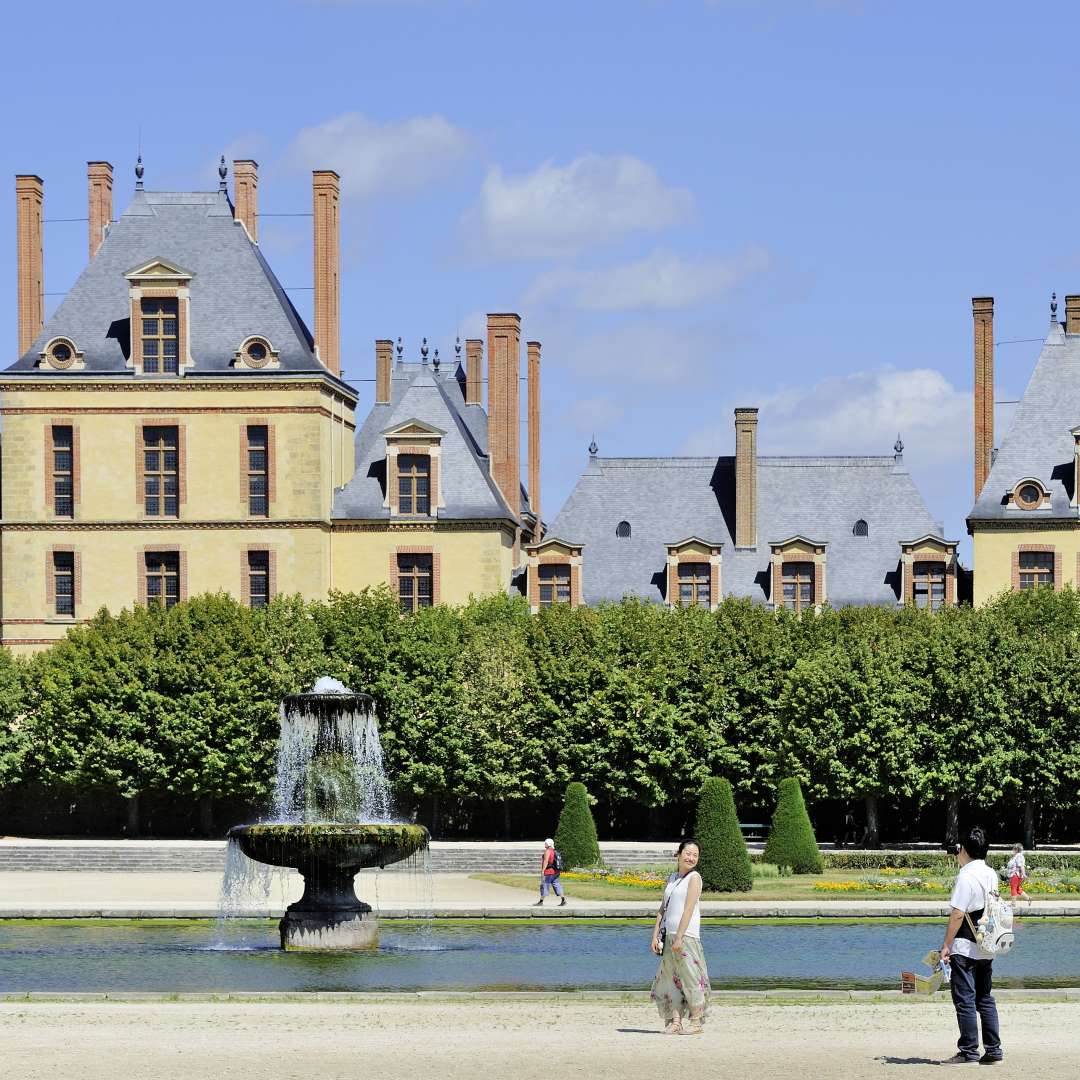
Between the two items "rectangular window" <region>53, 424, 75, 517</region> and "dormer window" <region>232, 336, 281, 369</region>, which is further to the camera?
"rectangular window" <region>53, 424, 75, 517</region>

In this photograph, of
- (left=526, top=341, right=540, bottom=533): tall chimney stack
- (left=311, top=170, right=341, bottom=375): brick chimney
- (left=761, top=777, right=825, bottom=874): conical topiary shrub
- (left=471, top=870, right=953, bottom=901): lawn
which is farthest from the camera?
(left=526, top=341, right=540, bottom=533): tall chimney stack

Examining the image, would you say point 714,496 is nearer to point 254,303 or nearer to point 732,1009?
point 254,303

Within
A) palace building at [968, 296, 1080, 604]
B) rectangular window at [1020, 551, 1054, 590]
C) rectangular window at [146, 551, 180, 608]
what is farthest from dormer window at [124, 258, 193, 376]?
rectangular window at [1020, 551, 1054, 590]

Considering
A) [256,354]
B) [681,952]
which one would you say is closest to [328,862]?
[681,952]

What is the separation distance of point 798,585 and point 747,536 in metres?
2.63

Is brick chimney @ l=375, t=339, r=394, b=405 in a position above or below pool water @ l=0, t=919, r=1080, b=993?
above

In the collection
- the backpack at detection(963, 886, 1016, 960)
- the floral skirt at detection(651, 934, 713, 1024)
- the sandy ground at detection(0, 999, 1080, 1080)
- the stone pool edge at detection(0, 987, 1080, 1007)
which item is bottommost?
the stone pool edge at detection(0, 987, 1080, 1007)

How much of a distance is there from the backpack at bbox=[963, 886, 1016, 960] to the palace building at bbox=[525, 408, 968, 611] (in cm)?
5328

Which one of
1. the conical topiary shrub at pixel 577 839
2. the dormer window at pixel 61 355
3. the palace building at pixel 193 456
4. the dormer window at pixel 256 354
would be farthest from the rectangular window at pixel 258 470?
the conical topiary shrub at pixel 577 839

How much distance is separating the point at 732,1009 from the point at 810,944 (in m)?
9.84

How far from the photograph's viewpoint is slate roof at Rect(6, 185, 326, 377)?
72.6 meters

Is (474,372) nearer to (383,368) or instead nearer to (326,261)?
(383,368)

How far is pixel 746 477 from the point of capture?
7606 centimetres

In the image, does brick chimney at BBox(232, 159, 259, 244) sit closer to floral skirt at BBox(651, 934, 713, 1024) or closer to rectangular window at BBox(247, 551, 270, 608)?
rectangular window at BBox(247, 551, 270, 608)
